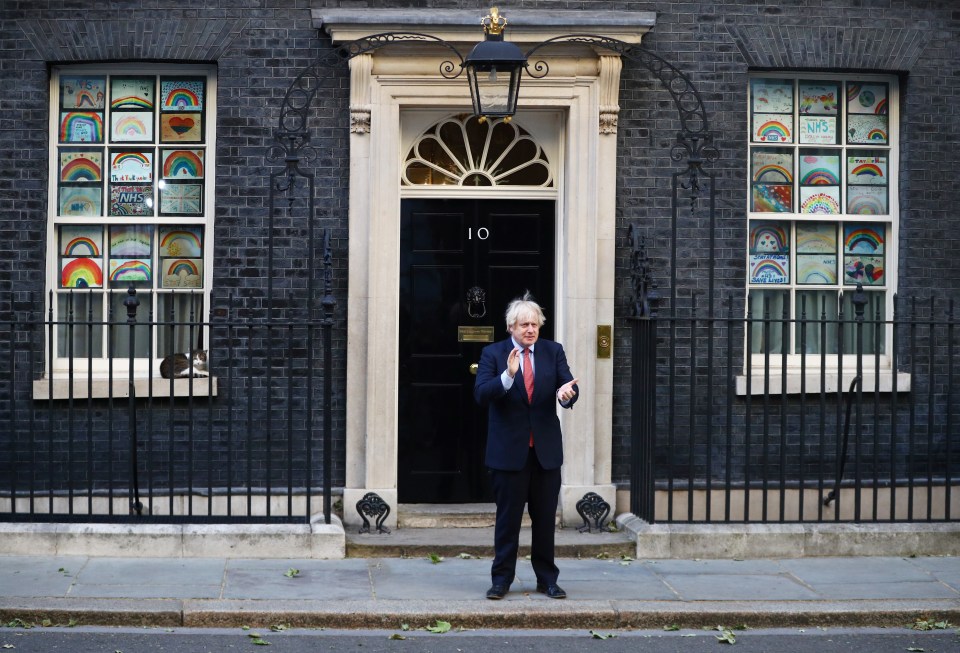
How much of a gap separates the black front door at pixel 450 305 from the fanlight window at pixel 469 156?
199mm

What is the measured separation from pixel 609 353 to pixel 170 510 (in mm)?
3447

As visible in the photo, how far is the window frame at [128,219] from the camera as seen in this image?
9.91m

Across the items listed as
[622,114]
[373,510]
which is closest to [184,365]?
[373,510]

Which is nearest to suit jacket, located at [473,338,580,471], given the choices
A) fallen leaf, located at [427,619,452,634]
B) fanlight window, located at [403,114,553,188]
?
fallen leaf, located at [427,619,452,634]

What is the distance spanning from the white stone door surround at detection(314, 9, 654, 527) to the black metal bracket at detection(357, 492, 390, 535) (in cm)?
17

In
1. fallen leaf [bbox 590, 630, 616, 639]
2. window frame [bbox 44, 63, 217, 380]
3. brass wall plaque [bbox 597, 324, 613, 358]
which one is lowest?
fallen leaf [bbox 590, 630, 616, 639]

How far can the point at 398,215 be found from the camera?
9773mm

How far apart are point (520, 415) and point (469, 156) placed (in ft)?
9.95

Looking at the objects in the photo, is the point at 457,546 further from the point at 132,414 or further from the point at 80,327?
the point at 80,327

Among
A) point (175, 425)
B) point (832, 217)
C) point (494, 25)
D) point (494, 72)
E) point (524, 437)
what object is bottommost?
point (175, 425)

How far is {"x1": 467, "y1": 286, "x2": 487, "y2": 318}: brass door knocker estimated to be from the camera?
10039 millimetres

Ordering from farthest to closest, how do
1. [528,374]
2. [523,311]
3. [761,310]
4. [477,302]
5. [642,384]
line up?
[761,310]
[477,302]
[642,384]
[528,374]
[523,311]

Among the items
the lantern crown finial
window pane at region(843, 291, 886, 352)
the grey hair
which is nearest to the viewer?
the grey hair

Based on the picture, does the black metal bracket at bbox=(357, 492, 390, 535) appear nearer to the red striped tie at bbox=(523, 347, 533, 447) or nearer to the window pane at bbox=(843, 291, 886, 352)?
the red striped tie at bbox=(523, 347, 533, 447)
